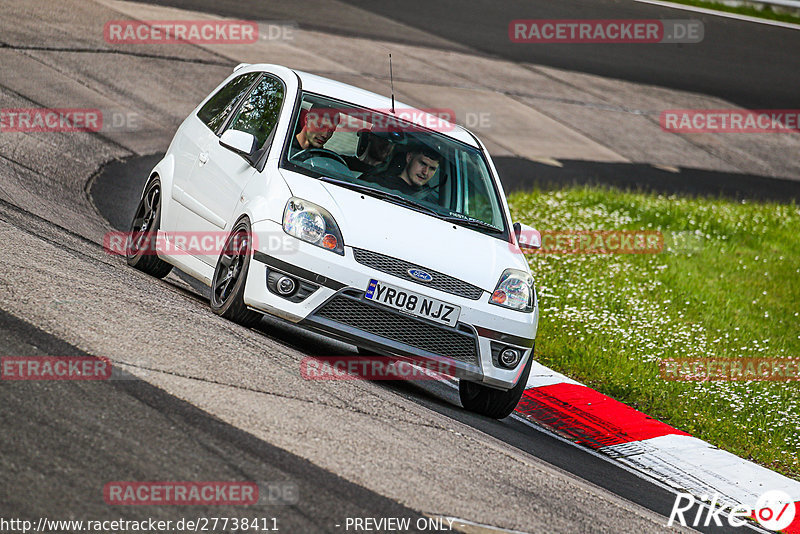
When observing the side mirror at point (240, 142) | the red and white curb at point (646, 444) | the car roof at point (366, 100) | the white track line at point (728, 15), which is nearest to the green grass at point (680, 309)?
the red and white curb at point (646, 444)

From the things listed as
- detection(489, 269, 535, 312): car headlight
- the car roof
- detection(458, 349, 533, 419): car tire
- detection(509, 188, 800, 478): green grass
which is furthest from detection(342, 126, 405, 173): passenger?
detection(509, 188, 800, 478): green grass

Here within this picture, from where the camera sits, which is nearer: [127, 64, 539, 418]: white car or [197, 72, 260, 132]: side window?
[127, 64, 539, 418]: white car

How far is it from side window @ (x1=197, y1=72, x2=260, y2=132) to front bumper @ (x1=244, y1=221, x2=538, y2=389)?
1.93 m

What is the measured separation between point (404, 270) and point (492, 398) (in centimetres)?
131

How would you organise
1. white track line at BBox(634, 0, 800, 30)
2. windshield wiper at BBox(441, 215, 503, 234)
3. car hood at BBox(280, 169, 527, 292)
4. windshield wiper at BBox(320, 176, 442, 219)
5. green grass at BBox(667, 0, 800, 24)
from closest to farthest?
car hood at BBox(280, 169, 527, 292) < windshield wiper at BBox(320, 176, 442, 219) < windshield wiper at BBox(441, 215, 503, 234) < white track line at BBox(634, 0, 800, 30) < green grass at BBox(667, 0, 800, 24)

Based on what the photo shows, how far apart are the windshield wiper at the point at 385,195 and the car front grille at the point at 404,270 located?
69 cm

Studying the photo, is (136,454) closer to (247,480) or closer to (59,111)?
(247,480)

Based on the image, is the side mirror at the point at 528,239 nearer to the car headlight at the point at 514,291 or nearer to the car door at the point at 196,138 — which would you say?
the car headlight at the point at 514,291

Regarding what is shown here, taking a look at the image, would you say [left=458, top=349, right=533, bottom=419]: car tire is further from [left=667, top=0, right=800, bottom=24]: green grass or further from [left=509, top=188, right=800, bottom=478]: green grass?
[left=667, top=0, right=800, bottom=24]: green grass

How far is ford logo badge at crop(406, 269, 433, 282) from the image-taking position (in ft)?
21.8

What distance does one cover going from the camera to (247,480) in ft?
14.8

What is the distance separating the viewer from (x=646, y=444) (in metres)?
7.97

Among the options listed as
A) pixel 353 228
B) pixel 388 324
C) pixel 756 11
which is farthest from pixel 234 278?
pixel 756 11

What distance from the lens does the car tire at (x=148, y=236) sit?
8.36m
